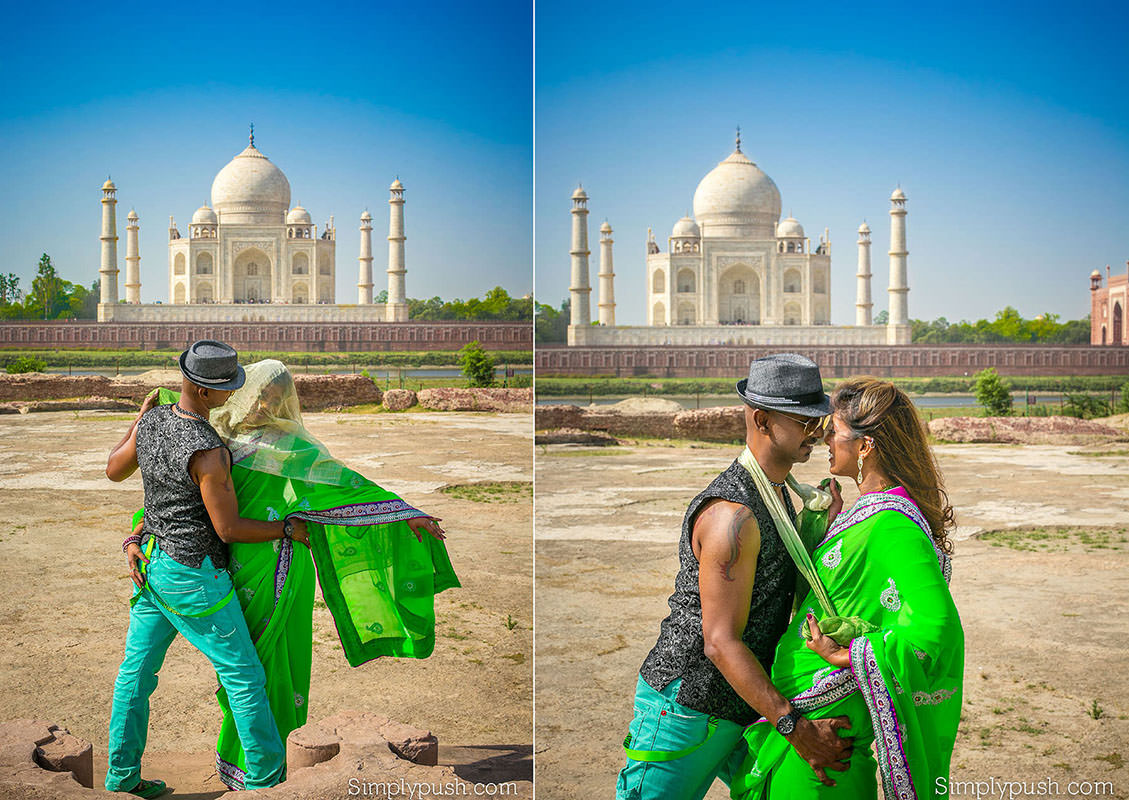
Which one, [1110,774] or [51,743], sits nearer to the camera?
[51,743]

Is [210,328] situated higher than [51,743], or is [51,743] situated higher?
[210,328]

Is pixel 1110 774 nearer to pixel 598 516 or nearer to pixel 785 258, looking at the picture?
pixel 598 516

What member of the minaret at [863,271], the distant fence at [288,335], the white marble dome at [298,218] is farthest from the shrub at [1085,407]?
the white marble dome at [298,218]

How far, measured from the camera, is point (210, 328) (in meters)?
9.66

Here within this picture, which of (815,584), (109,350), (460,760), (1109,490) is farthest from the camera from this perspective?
(1109,490)

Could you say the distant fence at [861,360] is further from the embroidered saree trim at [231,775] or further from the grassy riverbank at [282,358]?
the embroidered saree trim at [231,775]

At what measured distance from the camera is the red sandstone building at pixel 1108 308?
1706cm

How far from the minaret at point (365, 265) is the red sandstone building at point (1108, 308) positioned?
1211 centimetres

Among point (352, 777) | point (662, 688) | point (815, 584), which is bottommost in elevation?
point (352, 777)

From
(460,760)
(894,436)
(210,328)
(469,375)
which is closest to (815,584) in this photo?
(894,436)

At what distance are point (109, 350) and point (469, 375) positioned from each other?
323 centimetres

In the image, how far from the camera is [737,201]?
1127 inches

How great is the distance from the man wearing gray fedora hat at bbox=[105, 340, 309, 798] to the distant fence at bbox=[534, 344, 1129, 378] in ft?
53.6

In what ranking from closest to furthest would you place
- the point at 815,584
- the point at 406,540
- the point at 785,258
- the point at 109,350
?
the point at 815,584
the point at 406,540
the point at 109,350
the point at 785,258
